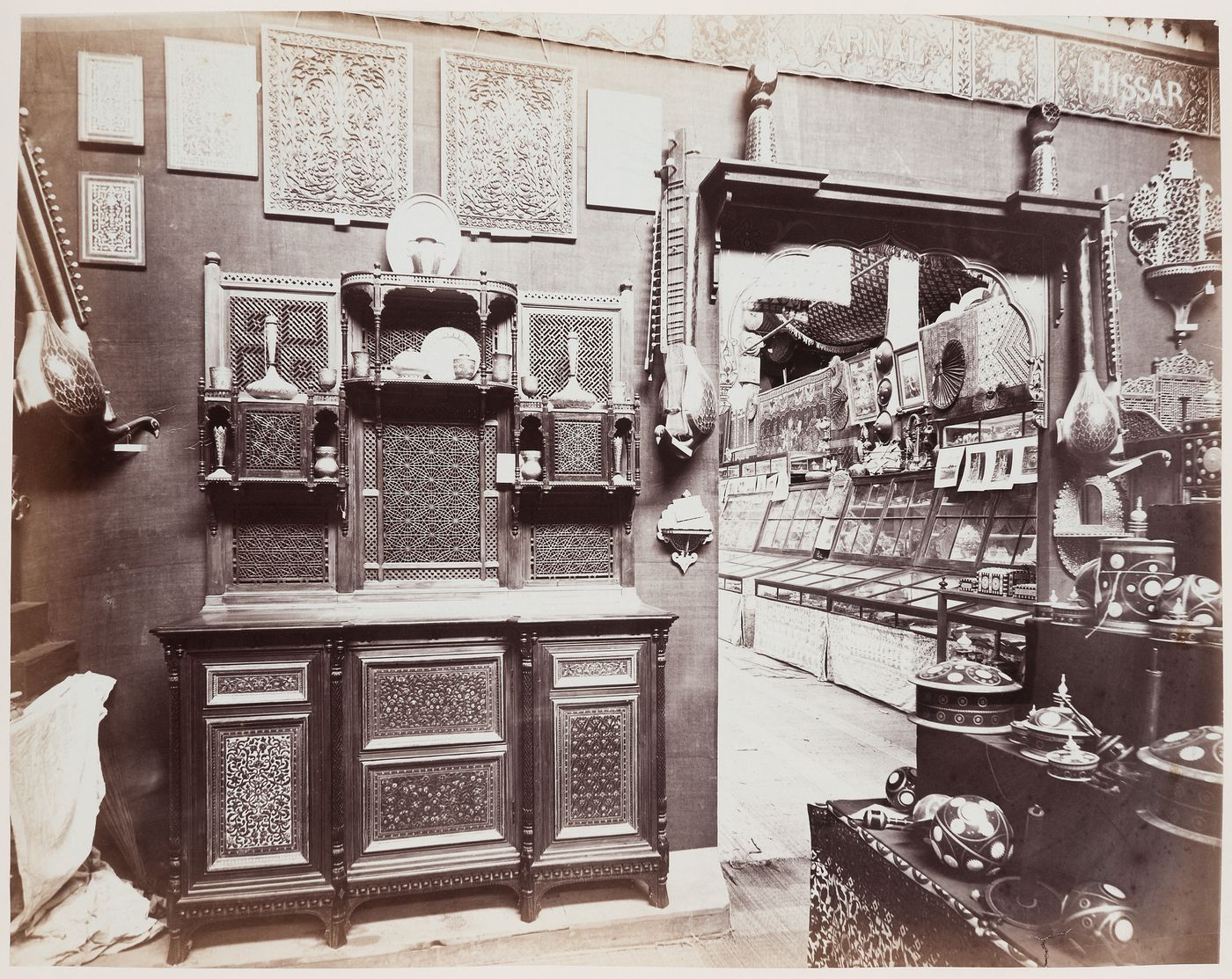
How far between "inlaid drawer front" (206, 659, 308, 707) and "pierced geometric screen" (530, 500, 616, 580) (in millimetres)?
911

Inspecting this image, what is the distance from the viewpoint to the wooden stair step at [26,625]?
2.29 m

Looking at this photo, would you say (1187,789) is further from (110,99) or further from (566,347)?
(110,99)

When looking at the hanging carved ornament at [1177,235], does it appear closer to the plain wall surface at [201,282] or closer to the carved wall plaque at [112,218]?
the plain wall surface at [201,282]

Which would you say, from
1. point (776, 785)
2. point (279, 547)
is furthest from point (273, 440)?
point (776, 785)

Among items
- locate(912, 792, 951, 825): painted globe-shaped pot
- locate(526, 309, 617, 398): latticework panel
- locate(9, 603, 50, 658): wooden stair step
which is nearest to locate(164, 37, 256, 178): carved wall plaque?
locate(526, 309, 617, 398): latticework panel

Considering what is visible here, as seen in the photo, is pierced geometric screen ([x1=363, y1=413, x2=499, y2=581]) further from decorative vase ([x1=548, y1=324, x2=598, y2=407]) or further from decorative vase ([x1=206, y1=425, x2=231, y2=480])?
decorative vase ([x1=206, y1=425, x2=231, y2=480])

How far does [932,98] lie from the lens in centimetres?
291

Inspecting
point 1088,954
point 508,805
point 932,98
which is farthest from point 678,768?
point 932,98

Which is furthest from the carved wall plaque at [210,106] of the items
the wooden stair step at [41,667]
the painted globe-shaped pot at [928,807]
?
the painted globe-shaped pot at [928,807]

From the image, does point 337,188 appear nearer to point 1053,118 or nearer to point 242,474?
point 242,474

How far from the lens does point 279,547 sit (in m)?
2.57

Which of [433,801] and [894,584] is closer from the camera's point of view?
[433,801]

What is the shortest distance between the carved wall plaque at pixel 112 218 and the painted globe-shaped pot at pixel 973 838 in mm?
3308

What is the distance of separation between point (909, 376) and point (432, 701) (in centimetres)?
316
